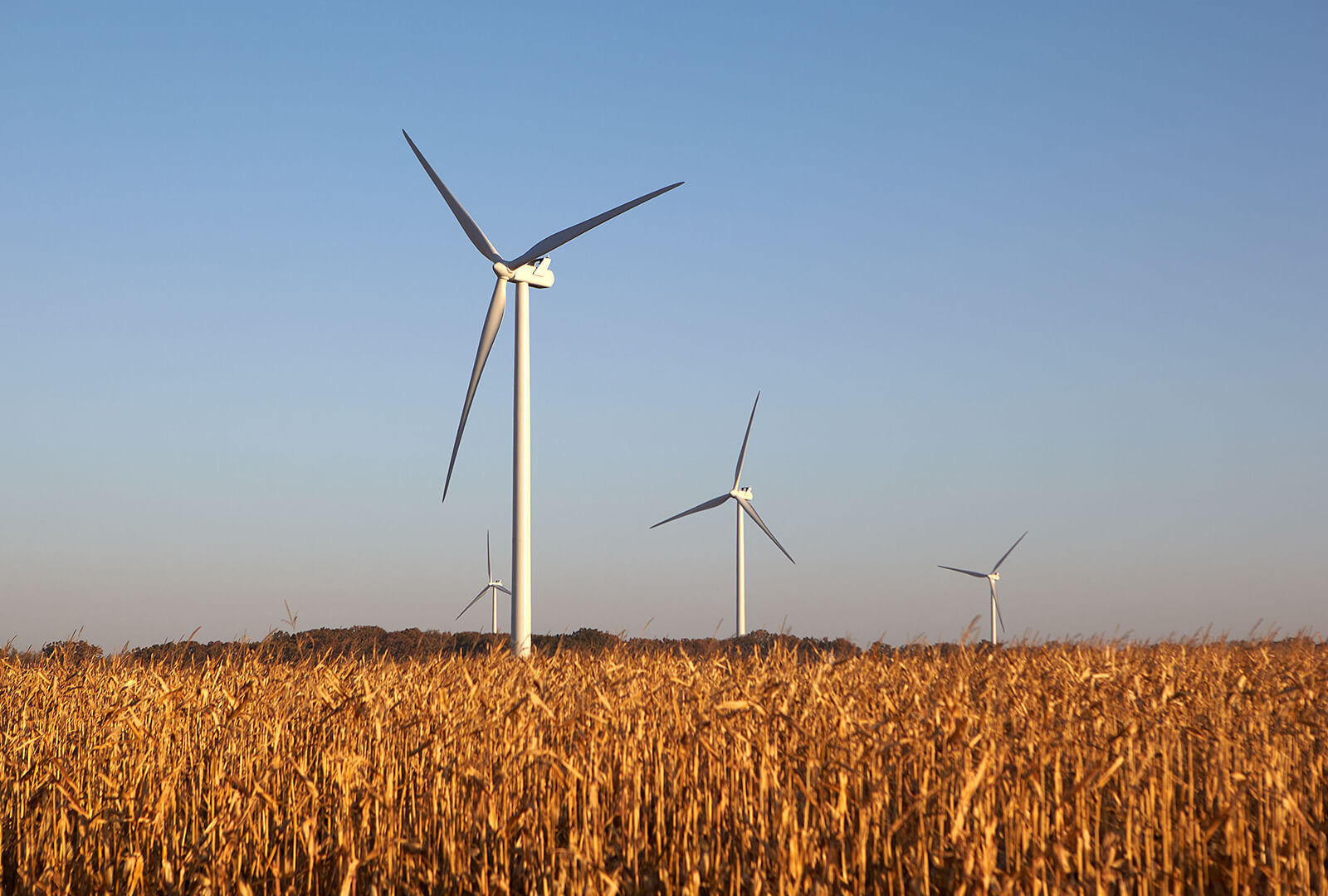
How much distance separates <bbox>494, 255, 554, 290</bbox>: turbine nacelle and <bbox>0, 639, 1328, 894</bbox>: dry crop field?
16.0 meters

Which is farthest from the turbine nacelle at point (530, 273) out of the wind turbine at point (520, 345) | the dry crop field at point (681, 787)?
the dry crop field at point (681, 787)

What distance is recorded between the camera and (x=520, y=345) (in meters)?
25.1

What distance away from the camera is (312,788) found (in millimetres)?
7375

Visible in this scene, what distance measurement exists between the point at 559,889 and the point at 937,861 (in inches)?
80.0

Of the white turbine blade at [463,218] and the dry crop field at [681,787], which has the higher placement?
the white turbine blade at [463,218]

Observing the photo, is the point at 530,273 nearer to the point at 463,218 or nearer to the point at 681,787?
the point at 463,218

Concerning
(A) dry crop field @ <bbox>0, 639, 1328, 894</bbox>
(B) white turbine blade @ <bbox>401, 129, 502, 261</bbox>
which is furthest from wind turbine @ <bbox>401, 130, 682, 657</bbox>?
(A) dry crop field @ <bbox>0, 639, 1328, 894</bbox>

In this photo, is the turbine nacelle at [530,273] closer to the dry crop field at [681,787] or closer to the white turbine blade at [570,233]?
the white turbine blade at [570,233]

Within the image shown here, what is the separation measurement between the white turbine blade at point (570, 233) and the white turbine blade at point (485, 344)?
0.89 m

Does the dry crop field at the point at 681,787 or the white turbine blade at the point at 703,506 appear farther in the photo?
the white turbine blade at the point at 703,506

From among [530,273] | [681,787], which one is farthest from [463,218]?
Result: [681,787]

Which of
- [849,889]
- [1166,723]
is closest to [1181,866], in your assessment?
[849,889]

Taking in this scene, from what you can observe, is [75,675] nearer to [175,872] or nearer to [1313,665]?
[175,872]

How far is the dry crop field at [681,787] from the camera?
586 centimetres
